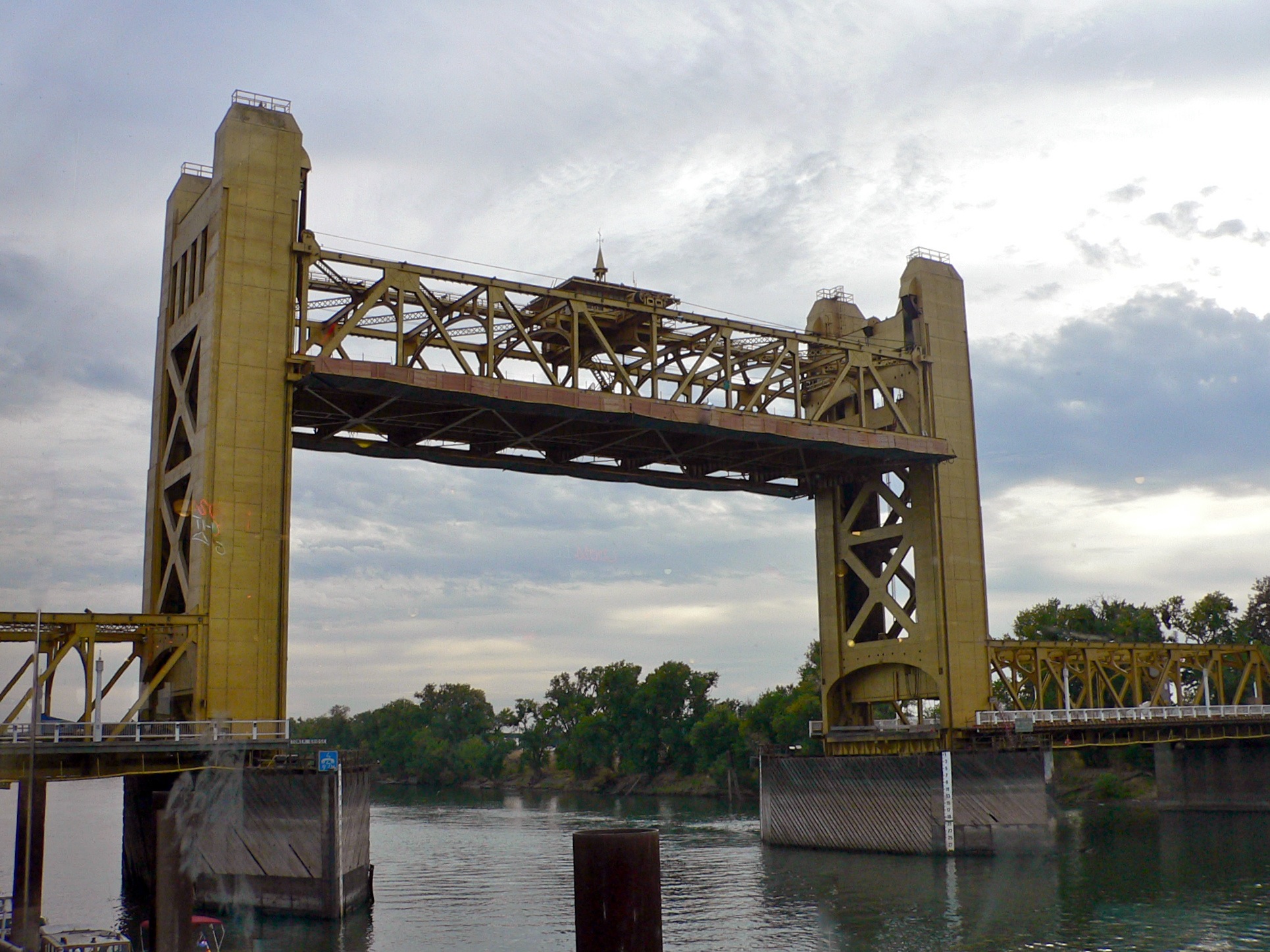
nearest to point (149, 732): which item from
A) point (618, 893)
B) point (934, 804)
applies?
point (934, 804)

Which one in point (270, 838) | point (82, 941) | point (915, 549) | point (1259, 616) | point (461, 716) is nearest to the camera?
point (82, 941)

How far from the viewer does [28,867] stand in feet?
92.1

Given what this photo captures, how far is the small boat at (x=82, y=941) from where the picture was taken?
23.9m

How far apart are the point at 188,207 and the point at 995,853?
149 feet

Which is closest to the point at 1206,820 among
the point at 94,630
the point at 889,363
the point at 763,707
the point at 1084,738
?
the point at 1084,738

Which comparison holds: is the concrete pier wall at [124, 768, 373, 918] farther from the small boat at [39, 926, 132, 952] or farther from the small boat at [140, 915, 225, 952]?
Answer: the small boat at [39, 926, 132, 952]

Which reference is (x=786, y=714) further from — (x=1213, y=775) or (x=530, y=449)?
(x=530, y=449)

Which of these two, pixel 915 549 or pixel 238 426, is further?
pixel 915 549

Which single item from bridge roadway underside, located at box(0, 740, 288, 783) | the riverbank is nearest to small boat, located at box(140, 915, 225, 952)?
bridge roadway underside, located at box(0, 740, 288, 783)

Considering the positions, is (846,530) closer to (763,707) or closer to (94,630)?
(94,630)

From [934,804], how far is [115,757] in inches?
1401

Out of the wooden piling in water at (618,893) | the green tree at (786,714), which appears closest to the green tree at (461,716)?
the green tree at (786,714)

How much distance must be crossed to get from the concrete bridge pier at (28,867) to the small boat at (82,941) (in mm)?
376

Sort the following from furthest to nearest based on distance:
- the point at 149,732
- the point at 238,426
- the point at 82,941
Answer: the point at 238,426 → the point at 149,732 → the point at 82,941
